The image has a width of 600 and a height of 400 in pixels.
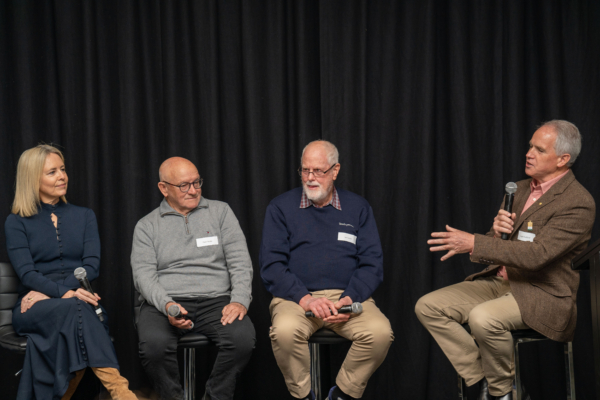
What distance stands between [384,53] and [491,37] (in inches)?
27.7

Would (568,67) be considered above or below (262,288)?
above

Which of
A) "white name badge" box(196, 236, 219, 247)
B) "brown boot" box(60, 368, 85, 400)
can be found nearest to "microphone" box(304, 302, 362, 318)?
"white name badge" box(196, 236, 219, 247)

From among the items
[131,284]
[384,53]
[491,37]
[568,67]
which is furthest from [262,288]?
[568,67]

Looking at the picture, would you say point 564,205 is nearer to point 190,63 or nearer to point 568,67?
point 568,67

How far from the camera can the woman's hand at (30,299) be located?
2830 millimetres

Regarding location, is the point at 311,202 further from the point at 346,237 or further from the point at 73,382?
the point at 73,382

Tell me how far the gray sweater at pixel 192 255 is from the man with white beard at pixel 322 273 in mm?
169

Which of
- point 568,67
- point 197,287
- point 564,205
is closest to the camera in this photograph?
point 564,205

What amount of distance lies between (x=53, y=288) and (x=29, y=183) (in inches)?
25.9

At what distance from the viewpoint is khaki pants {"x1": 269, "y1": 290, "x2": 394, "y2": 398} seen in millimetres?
2689

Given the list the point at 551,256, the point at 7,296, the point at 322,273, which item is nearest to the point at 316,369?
the point at 322,273

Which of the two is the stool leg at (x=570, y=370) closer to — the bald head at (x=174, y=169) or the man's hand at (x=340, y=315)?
the man's hand at (x=340, y=315)

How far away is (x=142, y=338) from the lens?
2701 millimetres

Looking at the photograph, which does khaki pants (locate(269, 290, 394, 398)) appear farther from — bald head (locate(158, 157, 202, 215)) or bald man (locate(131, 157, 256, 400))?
bald head (locate(158, 157, 202, 215))
